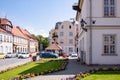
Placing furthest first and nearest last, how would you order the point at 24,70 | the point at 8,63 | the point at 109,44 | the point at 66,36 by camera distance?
the point at 66,36 → the point at 8,63 → the point at 109,44 → the point at 24,70

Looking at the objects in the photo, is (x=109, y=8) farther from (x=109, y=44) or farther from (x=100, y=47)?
(x=100, y=47)

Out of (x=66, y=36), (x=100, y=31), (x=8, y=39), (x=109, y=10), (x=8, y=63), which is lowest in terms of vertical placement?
(x=8, y=63)

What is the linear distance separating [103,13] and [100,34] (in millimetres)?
1970

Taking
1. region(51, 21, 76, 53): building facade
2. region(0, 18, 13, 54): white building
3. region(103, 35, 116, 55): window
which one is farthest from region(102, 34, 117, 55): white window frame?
region(51, 21, 76, 53): building facade

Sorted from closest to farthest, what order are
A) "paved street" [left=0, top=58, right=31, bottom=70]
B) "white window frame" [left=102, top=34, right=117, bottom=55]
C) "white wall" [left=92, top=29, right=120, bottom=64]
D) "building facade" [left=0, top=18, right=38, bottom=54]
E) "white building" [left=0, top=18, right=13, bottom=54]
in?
"white wall" [left=92, top=29, right=120, bottom=64], "white window frame" [left=102, top=34, right=117, bottom=55], "paved street" [left=0, top=58, right=31, bottom=70], "white building" [left=0, top=18, right=13, bottom=54], "building facade" [left=0, top=18, right=38, bottom=54]

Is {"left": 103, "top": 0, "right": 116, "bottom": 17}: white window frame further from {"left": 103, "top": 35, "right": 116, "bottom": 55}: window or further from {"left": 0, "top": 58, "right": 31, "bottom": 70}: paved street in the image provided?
{"left": 0, "top": 58, "right": 31, "bottom": 70}: paved street

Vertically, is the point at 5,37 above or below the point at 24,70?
above

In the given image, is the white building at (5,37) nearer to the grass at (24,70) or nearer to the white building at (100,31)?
the grass at (24,70)

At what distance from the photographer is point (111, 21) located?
25281mm

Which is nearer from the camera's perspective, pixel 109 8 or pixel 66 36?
pixel 109 8

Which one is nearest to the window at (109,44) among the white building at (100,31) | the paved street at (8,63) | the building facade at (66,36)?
the white building at (100,31)

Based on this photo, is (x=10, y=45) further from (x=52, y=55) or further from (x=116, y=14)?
(x=116, y=14)

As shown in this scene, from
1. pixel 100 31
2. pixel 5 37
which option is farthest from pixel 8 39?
pixel 100 31

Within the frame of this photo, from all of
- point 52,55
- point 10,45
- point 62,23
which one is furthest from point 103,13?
point 62,23
